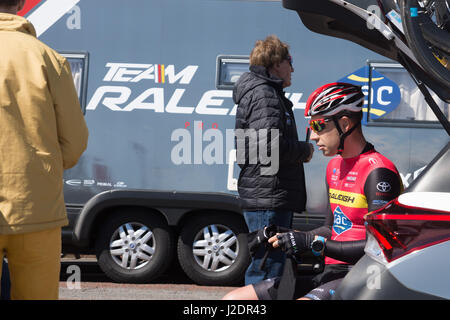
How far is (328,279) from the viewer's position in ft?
10.00

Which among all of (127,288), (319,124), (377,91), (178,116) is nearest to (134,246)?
(127,288)

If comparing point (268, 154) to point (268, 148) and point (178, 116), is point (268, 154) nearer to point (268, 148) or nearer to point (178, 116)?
point (268, 148)

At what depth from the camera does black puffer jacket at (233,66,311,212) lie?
473cm

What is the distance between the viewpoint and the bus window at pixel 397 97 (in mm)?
7762

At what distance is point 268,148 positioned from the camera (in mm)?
4699

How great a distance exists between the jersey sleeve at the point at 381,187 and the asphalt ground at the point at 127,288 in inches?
166

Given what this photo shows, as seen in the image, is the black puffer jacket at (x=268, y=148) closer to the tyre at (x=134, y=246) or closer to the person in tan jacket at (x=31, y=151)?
the person in tan jacket at (x=31, y=151)

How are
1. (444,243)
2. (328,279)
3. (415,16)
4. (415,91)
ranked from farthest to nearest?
(415,91) → (328,279) → (415,16) → (444,243)

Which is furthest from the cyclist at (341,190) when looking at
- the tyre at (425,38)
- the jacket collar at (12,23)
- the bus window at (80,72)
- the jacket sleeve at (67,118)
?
the bus window at (80,72)

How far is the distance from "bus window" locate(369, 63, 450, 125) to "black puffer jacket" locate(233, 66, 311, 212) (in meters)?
3.16

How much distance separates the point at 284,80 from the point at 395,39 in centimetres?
228

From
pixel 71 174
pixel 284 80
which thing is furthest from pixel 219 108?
pixel 284 80

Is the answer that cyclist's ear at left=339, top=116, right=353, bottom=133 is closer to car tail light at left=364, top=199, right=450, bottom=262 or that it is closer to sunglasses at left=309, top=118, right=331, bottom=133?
sunglasses at left=309, top=118, right=331, bottom=133
